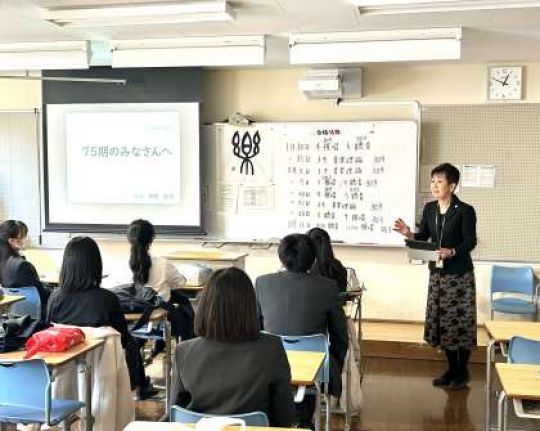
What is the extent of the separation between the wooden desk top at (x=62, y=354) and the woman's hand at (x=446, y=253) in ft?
7.78

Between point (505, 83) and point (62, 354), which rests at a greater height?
point (505, 83)

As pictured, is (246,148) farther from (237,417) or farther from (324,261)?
(237,417)

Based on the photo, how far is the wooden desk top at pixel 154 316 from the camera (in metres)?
3.84

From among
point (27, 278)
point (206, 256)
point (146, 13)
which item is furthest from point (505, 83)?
point (27, 278)

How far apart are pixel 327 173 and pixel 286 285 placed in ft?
10.7

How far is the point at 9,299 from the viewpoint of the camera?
418 centimetres

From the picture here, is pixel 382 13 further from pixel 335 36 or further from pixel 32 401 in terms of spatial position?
pixel 32 401

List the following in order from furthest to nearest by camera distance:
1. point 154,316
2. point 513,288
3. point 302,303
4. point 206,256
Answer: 1. point 513,288
2. point 206,256
3. point 154,316
4. point 302,303

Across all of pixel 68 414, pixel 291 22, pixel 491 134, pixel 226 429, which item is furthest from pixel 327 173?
pixel 226 429

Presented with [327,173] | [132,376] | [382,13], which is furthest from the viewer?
[327,173]

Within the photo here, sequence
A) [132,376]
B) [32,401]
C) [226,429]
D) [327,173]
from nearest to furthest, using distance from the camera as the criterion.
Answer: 1. [226,429]
2. [32,401]
3. [132,376]
4. [327,173]

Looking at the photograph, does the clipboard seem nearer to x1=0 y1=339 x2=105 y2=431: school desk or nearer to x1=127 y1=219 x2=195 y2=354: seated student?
x1=127 y1=219 x2=195 y2=354: seated student

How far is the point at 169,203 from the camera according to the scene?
255 inches

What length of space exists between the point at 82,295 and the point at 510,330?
2.19 metres
